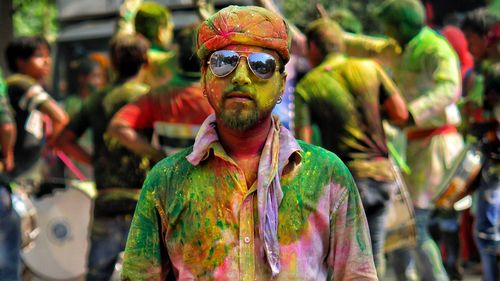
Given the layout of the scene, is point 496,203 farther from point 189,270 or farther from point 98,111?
point 189,270

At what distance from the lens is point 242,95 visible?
4.13 m

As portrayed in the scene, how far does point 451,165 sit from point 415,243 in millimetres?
772

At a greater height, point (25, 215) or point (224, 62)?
point (224, 62)

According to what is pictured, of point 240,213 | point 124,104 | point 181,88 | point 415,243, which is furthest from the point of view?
point 415,243

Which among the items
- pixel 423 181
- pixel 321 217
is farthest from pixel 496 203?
pixel 321 217

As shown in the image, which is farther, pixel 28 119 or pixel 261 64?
pixel 28 119

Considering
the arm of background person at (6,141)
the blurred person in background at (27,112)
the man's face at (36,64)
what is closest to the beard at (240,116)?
the arm of background person at (6,141)

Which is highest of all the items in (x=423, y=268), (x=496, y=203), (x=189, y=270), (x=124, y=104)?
(x=189, y=270)

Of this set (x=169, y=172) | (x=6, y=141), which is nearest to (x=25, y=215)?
(x=6, y=141)

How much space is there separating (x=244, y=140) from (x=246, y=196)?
0.17 meters

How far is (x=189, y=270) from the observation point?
13.6ft

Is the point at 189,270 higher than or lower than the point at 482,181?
higher

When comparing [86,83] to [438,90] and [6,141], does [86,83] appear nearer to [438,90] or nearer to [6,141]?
[438,90]

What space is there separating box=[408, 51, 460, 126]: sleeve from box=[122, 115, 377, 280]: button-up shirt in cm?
515
